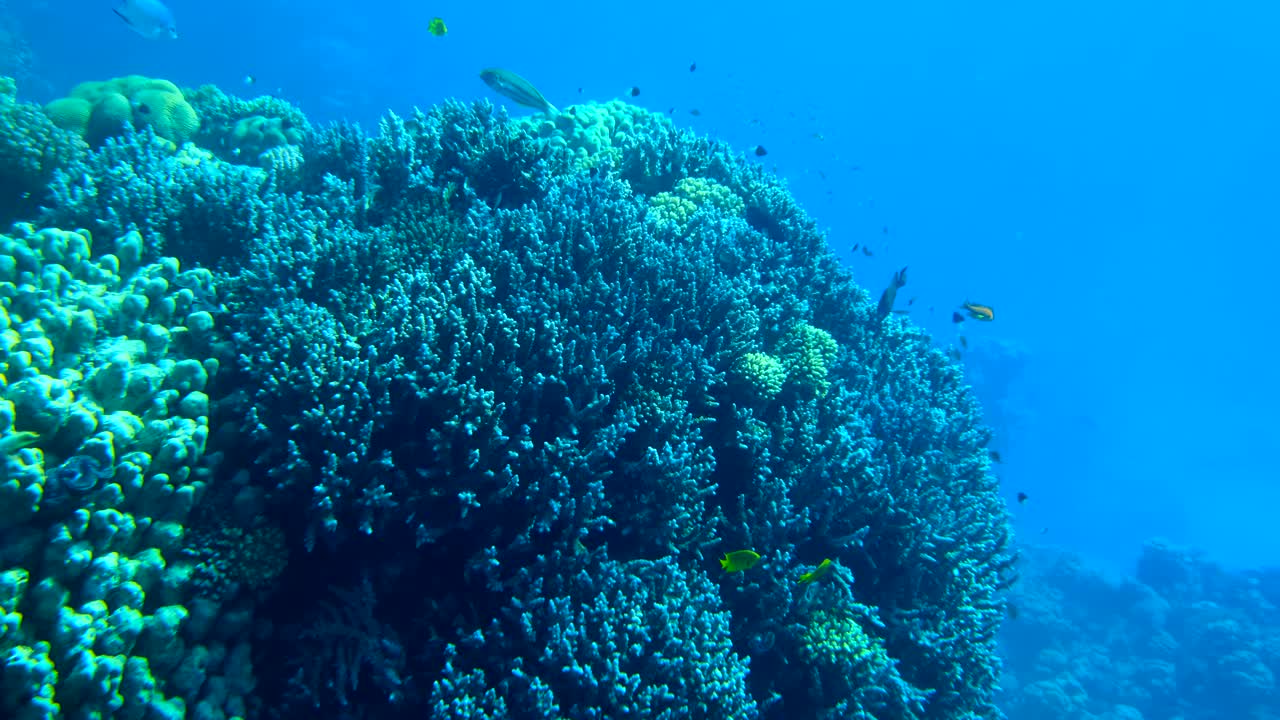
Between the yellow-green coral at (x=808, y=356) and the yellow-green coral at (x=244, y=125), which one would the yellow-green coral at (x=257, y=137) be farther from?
the yellow-green coral at (x=808, y=356)

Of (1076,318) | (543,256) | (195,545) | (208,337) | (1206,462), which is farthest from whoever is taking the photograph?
(1076,318)

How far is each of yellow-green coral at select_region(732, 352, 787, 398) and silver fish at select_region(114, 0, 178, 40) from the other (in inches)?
405

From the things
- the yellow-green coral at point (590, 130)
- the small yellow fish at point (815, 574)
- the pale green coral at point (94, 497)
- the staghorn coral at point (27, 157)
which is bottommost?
the pale green coral at point (94, 497)

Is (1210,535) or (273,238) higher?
(1210,535)

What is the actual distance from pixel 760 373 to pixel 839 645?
194 centimetres

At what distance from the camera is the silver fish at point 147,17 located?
8852 millimetres

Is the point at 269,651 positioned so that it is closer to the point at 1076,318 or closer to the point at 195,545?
the point at 195,545

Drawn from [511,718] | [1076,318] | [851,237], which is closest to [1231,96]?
[1076,318]

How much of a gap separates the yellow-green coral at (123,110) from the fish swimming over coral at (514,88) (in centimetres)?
339

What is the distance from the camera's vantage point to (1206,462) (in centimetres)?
5553

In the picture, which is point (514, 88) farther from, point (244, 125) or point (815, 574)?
point (815, 574)

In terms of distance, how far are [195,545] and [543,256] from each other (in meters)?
2.62

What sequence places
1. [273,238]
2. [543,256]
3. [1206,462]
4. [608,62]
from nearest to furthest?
[273,238]
[543,256]
[1206,462]
[608,62]

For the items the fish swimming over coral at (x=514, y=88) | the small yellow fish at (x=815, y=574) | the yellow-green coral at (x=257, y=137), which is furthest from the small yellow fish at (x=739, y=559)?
the yellow-green coral at (x=257, y=137)
